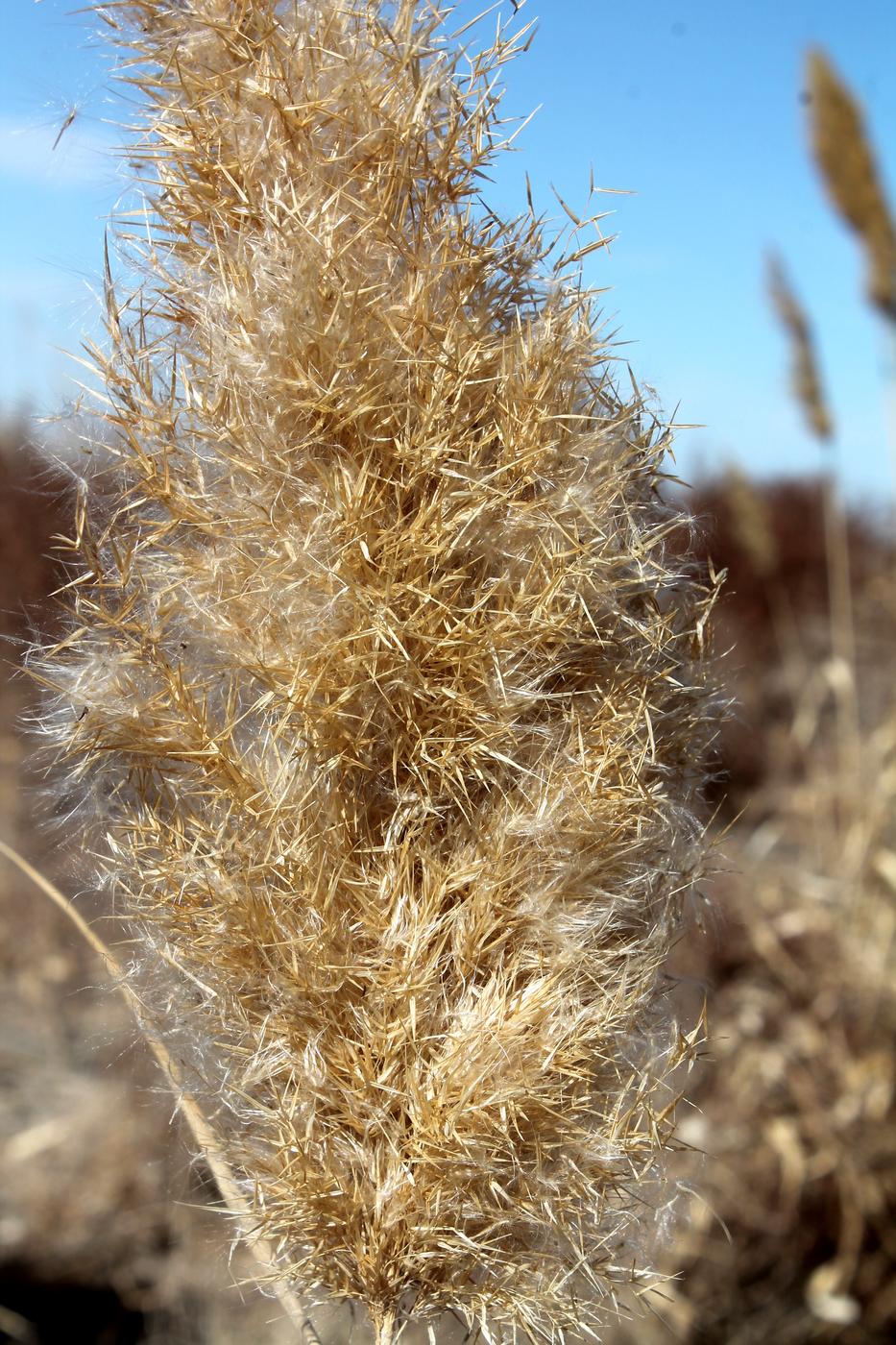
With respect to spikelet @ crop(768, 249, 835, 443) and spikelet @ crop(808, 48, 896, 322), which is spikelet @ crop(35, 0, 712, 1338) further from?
spikelet @ crop(768, 249, 835, 443)

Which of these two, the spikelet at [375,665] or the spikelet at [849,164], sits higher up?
the spikelet at [849,164]

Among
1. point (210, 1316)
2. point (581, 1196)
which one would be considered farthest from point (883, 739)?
point (581, 1196)

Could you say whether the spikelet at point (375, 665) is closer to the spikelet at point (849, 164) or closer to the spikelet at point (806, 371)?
the spikelet at point (849, 164)

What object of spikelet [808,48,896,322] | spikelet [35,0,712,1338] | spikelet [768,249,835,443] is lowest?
spikelet [35,0,712,1338]

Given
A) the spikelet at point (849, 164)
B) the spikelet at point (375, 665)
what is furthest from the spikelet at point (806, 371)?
the spikelet at point (375, 665)

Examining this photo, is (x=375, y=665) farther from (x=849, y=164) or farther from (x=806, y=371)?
(x=806, y=371)

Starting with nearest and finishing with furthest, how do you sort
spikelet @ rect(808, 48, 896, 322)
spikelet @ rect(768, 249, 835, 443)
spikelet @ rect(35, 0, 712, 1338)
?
1. spikelet @ rect(35, 0, 712, 1338)
2. spikelet @ rect(808, 48, 896, 322)
3. spikelet @ rect(768, 249, 835, 443)

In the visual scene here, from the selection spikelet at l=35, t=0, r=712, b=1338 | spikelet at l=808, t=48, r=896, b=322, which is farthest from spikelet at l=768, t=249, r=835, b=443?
spikelet at l=35, t=0, r=712, b=1338
